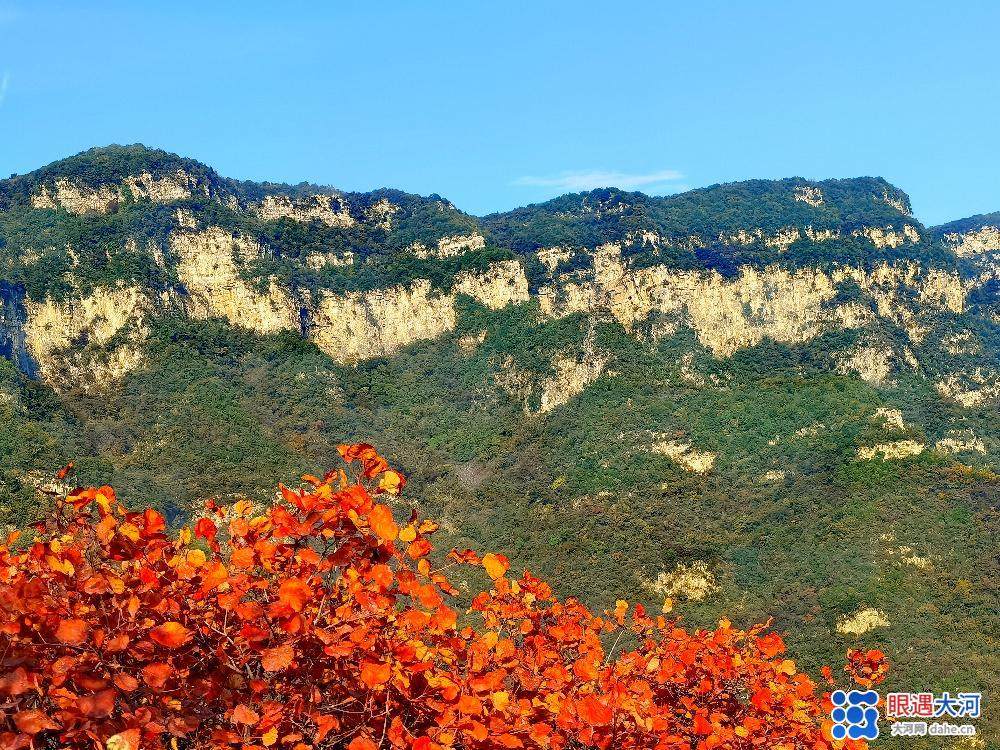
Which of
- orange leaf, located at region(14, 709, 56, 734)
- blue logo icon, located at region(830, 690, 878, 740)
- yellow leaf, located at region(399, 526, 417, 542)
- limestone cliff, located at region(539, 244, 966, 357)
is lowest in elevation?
blue logo icon, located at region(830, 690, 878, 740)

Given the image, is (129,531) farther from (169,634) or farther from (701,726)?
(701,726)

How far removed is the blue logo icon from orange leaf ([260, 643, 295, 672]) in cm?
801

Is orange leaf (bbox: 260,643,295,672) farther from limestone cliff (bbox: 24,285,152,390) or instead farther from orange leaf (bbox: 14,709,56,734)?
limestone cliff (bbox: 24,285,152,390)

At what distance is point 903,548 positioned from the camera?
5478 cm

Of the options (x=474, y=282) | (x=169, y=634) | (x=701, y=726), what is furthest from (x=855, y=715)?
(x=474, y=282)

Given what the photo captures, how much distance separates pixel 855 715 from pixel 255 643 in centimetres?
847

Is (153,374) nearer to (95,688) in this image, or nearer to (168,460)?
(168,460)

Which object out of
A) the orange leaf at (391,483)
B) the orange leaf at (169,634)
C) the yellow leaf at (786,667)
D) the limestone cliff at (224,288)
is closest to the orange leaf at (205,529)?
the orange leaf at (169,634)

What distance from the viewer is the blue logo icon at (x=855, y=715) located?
11.2m

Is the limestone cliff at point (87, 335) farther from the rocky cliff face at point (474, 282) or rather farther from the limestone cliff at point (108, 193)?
the limestone cliff at point (108, 193)

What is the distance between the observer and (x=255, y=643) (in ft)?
19.5

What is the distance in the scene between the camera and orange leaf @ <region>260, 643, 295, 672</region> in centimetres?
542

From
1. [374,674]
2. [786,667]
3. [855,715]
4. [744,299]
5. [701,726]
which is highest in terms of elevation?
[744,299]

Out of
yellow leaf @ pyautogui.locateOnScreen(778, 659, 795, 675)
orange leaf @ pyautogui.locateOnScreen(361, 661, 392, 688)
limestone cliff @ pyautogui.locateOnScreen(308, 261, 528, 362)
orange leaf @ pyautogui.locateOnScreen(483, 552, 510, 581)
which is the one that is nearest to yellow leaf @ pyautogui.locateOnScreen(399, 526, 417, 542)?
orange leaf @ pyautogui.locateOnScreen(483, 552, 510, 581)
